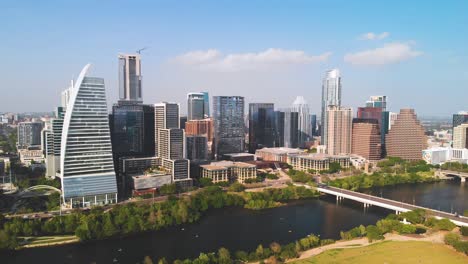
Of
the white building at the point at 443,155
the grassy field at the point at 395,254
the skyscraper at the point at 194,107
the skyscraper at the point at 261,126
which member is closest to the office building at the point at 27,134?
the skyscraper at the point at 194,107

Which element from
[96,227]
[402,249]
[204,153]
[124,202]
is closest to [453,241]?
[402,249]

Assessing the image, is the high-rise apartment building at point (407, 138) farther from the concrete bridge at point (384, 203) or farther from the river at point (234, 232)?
the concrete bridge at point (384, 203)

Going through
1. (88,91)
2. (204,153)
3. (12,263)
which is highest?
(88,91)

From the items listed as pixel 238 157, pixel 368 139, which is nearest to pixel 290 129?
pixel 368 139

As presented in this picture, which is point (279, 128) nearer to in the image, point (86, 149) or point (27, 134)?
point (27, 134)

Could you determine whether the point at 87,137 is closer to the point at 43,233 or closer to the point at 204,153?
the point at 43,233

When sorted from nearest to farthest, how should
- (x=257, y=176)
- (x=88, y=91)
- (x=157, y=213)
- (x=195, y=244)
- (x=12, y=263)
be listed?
(x=12, y=263), (x=195, y=244), (x=157, y=213), (x=88, y=91), (x=257, y=176)
